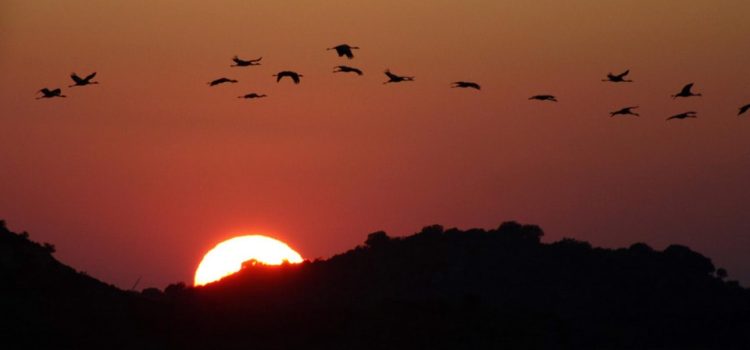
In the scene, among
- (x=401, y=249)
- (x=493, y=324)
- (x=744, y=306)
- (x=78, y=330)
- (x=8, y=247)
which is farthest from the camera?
(x=401, y=249)

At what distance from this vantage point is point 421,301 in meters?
96.2

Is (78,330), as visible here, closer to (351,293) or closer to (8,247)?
(8,247)

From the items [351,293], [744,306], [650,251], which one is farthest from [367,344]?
[650,251]

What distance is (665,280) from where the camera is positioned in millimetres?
129000

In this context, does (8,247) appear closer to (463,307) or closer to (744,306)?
(463,307)

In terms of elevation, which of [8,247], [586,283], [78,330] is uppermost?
[586,283]

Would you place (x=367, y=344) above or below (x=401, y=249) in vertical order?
below

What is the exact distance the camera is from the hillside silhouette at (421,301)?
78.3m

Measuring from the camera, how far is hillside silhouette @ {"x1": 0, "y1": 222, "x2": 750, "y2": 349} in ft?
257

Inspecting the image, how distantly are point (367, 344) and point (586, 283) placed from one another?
44.5 meters

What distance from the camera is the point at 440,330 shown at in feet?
285

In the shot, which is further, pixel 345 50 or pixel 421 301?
pixel 421 301

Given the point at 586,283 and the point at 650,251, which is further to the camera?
the point at 650,251

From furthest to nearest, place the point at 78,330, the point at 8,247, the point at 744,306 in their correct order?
the point at 744,306, the point at 8,247, the point at 78,330
